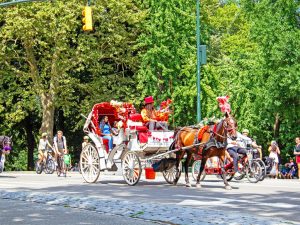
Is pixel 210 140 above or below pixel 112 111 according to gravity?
below

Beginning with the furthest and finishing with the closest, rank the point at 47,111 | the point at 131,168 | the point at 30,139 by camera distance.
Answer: the point at 30,139 → the point at 47,111 → the point at 131,168

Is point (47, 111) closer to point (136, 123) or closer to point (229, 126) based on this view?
point (136, 123)

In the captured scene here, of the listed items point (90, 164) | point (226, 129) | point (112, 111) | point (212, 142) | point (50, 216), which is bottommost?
point (50, 216)

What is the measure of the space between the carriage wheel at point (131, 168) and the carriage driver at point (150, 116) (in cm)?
111

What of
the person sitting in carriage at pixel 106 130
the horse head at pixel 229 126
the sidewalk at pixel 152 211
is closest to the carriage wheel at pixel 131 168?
the person sitting in carriage at pixel 106 130

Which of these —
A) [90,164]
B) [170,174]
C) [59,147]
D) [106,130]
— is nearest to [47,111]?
[59,147]

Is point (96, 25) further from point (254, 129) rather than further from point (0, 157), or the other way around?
point (0, 157)

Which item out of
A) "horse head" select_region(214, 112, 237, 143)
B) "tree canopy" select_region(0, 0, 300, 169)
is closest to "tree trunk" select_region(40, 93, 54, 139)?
"tree canopy" select_region(0, 0, 300, 169)

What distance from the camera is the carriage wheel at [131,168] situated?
19.8m

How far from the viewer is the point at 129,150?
67.2ft

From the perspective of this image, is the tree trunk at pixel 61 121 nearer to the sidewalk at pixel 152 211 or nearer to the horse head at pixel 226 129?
the horse head at pixel 226 129

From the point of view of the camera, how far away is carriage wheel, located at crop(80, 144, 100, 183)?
21.1 metres

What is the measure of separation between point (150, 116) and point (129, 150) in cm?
111

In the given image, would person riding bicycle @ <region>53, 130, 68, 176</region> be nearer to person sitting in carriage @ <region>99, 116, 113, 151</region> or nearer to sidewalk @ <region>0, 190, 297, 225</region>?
person sitting in carriage @ <region>99, 116, 113, 151</region>
